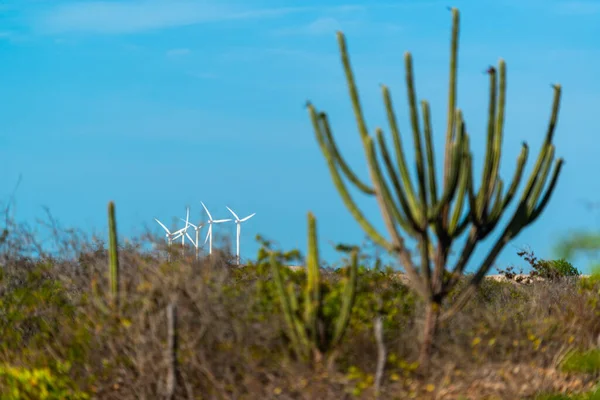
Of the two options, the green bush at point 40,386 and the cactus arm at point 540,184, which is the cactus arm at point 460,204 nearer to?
the cactus arm at point 540,184

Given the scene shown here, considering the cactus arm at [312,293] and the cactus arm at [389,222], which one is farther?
the cactus arm at [389,222]

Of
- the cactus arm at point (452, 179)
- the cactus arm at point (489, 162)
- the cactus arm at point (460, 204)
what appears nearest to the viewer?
the cactus arm at point (452, 179)

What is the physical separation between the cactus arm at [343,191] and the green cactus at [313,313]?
0.68 metres

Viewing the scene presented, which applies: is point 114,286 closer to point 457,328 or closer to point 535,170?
point 457,328

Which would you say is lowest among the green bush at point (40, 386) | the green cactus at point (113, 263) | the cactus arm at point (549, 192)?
the green bush at point (40, 386)

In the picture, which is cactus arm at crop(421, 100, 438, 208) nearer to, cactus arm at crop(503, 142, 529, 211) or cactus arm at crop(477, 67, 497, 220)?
cactus arm at crop(477, 67, 497, 220)

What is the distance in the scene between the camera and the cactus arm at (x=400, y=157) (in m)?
7.60

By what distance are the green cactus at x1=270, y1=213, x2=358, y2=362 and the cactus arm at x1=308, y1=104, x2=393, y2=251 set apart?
68 centimetres

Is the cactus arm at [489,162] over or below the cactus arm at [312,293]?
over

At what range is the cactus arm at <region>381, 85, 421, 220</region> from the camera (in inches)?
299

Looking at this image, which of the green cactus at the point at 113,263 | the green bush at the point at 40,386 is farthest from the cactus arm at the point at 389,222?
the green bush at the point at 40,386

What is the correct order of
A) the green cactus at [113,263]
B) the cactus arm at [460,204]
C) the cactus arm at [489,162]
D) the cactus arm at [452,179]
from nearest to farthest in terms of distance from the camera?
the cactus arm at [452,179] < the cactus arm at [460,204] < the cactus arm at [489,162] < the green cactus at [113,263]

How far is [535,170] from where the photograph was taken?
27.9 feet

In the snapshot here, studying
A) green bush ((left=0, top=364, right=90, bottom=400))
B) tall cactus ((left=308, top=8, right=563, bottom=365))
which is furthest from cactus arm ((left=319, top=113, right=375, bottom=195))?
green bush ((left=0, top=364, right=90, bottom=400))
